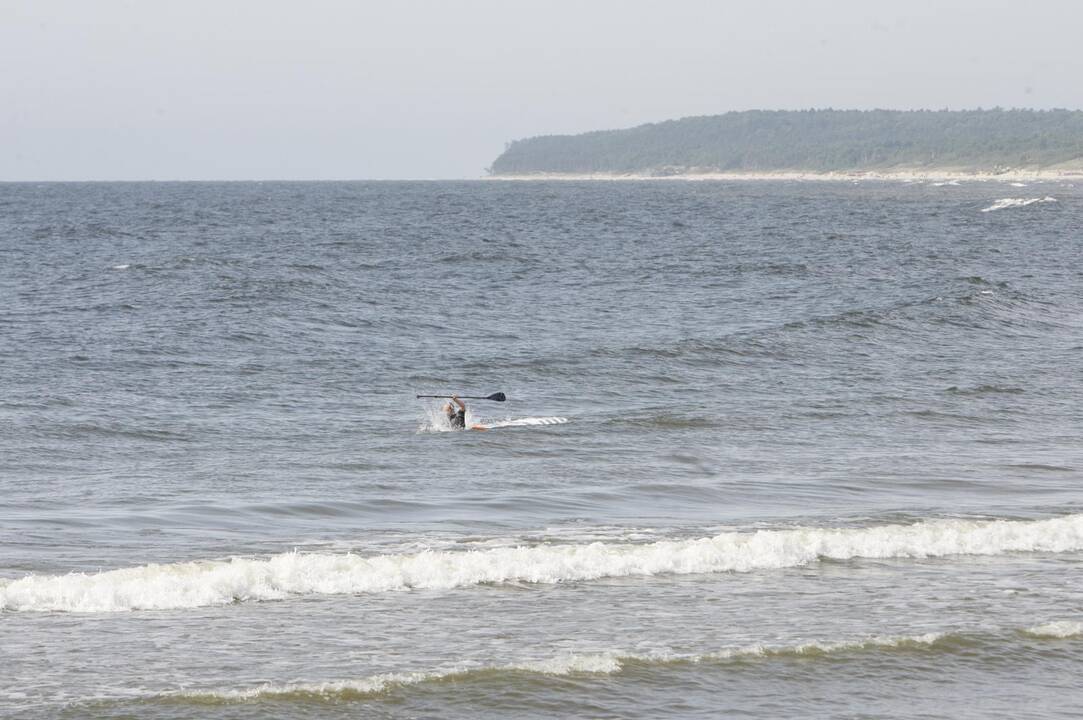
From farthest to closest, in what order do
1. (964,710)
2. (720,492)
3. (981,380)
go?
(981,380) → (720,492) → (964,710)

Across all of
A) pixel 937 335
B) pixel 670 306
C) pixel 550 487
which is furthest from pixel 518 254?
pixel 550 487

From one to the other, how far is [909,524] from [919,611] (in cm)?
376

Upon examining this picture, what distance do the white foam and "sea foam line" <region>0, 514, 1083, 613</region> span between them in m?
2.99

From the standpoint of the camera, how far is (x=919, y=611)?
12.3m

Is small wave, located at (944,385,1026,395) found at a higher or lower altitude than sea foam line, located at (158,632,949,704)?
lower

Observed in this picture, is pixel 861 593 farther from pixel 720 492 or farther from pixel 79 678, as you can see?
pixel 79 678

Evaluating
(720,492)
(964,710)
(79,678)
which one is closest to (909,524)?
(720,492)

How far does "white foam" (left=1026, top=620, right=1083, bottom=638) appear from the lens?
37.8ft

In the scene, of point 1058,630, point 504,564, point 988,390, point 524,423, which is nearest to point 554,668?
point 504,564

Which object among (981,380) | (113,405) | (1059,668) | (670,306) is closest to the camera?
(1059,668)

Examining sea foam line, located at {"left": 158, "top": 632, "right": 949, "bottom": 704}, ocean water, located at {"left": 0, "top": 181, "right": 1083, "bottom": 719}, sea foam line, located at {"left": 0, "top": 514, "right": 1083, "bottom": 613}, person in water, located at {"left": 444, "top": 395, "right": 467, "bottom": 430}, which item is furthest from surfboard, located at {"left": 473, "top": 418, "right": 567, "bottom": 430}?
sea foam line, located at {"left": 158, "top": 632, "right": 949, "bottom": 704}

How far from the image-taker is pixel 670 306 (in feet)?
139

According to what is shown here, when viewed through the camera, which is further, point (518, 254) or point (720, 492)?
point (518, 254)

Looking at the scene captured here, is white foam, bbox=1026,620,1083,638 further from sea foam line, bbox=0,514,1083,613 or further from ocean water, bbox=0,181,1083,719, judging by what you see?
sea foam line, bbox=0,514,1083,613
